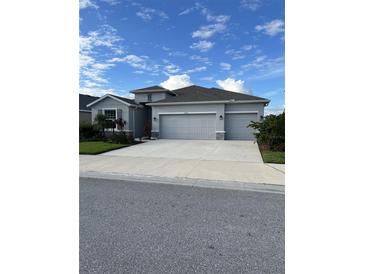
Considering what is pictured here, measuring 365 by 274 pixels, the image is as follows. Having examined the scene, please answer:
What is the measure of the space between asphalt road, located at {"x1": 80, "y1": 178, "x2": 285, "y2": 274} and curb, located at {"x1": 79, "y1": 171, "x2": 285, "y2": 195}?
41cm

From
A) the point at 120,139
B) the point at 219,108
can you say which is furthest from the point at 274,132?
the point at 120,139

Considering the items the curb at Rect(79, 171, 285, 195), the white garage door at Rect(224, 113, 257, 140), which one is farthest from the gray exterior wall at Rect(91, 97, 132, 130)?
the curb at Rect(79, 171, 285, 195)

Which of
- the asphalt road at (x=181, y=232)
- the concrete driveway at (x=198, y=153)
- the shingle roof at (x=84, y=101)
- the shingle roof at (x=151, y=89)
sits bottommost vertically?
the asphalt road at (x=181, y=232)

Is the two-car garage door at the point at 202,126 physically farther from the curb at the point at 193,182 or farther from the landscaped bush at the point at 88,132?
the curb at the point at 193,182

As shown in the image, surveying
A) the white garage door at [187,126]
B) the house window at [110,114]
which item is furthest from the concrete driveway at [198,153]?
the house window at [110,114]

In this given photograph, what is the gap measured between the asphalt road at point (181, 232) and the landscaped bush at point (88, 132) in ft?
41.5

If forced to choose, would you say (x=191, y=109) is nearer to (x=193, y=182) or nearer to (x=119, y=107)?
(x=119, y=107)

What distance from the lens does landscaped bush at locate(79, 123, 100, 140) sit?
1603cm

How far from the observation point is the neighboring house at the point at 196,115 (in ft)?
52.7
